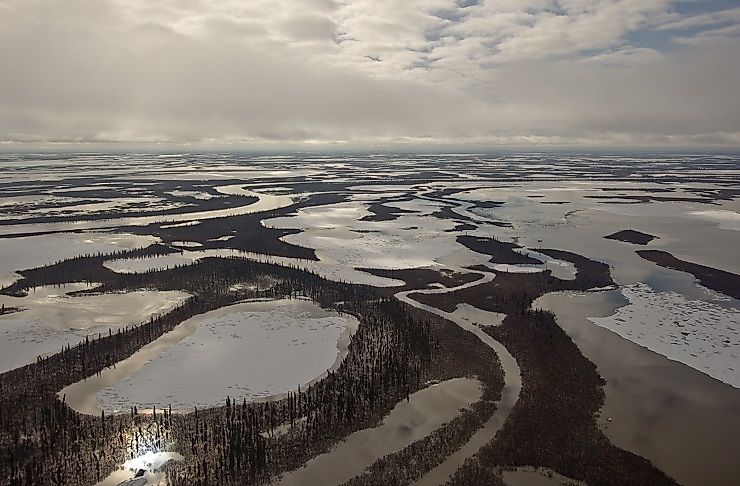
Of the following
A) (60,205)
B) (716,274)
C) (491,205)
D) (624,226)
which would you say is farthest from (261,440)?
(60,205)

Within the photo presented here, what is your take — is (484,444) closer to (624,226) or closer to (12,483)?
(12,483)

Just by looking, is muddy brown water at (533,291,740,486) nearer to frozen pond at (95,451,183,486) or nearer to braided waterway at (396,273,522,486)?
braided waterway at (396,273,522,486)

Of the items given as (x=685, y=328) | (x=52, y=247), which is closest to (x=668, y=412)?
(x=685, y=328)

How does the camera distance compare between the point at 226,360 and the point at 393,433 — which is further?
the point at 226,360

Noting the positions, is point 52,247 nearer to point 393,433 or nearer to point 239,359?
point 239,359

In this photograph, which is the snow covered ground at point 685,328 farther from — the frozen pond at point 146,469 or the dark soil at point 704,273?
the frozen pond at point 146,469

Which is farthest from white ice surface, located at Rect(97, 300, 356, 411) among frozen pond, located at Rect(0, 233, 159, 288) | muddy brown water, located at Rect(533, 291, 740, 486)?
frozen pond, located at Rect(0, 233, 159, 288)
